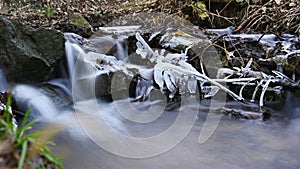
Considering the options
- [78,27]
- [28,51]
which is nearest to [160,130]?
[28,51]

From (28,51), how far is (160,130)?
1.85m

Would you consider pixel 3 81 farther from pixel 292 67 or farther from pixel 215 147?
pixel 292 67

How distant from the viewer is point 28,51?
12.1 ft

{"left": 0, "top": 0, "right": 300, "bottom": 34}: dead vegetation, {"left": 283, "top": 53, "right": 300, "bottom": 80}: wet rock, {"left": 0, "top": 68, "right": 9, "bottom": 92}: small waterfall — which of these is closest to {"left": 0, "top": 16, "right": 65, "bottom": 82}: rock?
{"left": 0, "top": 68, "right": 9, "bottom": 92}: small waterfall

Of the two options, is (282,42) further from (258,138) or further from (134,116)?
(134,116)

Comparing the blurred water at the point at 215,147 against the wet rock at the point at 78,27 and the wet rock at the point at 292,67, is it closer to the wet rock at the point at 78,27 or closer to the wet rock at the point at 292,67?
the wet rock at the point at 292,67

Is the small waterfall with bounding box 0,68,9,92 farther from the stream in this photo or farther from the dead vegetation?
the dead vegetation

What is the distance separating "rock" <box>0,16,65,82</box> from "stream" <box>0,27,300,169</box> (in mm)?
139

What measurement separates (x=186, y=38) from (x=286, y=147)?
2.62 meters

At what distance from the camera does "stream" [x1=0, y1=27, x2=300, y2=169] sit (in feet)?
8.30

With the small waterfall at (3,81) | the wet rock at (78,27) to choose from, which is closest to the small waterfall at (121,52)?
the wet rock at (78,27)

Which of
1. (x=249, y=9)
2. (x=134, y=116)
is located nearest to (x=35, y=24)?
(x=134, y=116)

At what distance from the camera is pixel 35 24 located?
651 cm

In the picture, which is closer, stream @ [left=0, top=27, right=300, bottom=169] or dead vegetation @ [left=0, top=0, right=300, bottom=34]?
stream @ [left=0, top=27, right=300, bottom=169]
